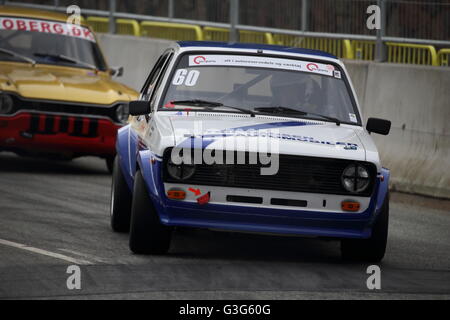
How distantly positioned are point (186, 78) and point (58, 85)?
194 inches

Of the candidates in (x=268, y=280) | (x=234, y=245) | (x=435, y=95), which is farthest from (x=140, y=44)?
(x=268, y=280)

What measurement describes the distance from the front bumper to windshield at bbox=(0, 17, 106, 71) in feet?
4.63

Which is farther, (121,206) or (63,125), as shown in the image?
(63,125)

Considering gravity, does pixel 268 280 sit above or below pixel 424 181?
above

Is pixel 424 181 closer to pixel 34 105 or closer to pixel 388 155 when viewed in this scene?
pixel 388 155

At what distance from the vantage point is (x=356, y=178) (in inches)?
340

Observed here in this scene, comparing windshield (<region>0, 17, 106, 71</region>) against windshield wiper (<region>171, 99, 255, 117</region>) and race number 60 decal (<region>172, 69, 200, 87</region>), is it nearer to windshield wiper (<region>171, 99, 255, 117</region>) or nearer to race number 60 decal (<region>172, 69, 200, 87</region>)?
race number 60 decal (<region>172, 69, 200, 87</region>)

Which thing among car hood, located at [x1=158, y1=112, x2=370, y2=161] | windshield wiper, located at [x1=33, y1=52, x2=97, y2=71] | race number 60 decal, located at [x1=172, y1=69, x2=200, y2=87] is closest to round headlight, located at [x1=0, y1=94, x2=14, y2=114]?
windshield wiper, located at [x1=33, y1=52, x2=97, y2=71]

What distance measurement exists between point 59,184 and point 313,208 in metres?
5.52

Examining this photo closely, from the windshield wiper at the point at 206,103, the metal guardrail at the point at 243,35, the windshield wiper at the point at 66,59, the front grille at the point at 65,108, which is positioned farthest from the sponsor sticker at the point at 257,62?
the metal guardrail at the point at 243,35

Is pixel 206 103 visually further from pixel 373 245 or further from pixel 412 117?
pixel 412 117

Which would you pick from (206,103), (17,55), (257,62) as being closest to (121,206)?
(206,103)

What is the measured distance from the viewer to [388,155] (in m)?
14.4
